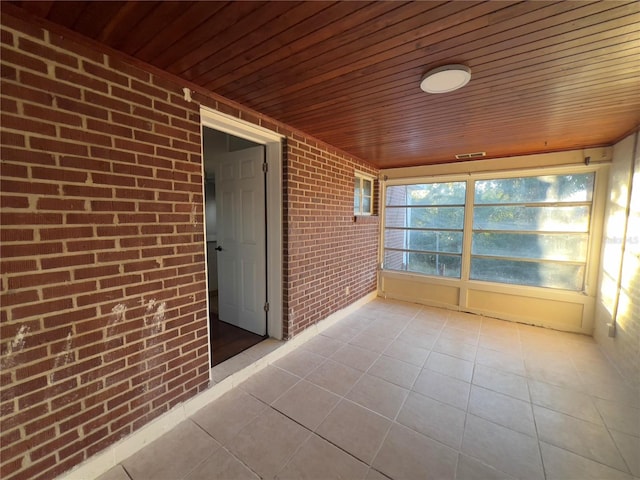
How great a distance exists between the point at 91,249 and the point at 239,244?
5.48 ft

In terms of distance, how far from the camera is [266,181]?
2719 mm

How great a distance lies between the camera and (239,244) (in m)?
3.02

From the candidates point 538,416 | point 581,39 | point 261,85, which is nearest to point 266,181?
point 261,85

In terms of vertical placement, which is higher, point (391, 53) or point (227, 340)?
point (391, 53)

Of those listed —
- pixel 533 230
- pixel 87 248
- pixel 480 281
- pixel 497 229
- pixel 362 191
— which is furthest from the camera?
pixel 362 191

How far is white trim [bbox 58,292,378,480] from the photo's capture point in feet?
4.59

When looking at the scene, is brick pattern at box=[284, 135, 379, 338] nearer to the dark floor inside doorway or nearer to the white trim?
the white trim

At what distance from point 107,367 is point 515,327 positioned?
14.2 feet

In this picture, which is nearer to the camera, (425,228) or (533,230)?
(533,230)

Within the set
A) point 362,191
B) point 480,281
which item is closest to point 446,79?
point 362,191

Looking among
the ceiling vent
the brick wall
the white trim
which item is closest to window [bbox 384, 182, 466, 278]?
the ceiling vent

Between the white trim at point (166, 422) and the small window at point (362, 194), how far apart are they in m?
2.18

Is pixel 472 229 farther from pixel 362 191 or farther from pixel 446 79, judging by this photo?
pixel 446 79

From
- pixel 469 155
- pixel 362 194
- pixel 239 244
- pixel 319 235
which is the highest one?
pixel 469 155
